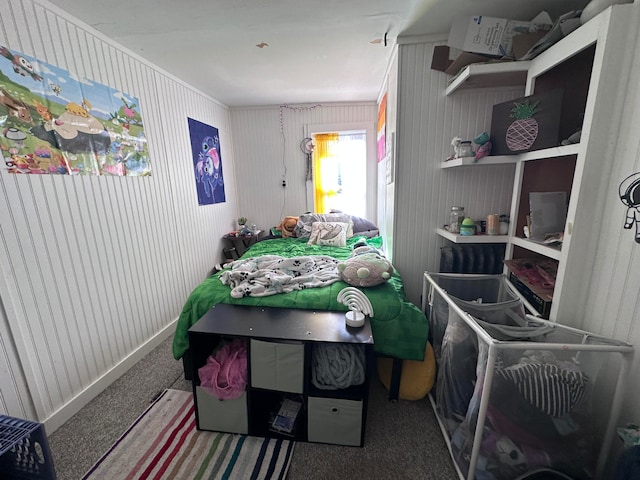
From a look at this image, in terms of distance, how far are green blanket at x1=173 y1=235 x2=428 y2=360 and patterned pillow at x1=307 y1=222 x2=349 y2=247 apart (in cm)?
113

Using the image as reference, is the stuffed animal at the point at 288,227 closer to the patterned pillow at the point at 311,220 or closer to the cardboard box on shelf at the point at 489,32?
the patterned pillow at the point at 311,220

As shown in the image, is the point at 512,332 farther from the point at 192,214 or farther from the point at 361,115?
the point at 361,115

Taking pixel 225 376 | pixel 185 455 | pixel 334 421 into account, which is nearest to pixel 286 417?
pixel 334 421

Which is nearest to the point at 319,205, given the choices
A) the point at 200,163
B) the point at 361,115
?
the point at 361,115

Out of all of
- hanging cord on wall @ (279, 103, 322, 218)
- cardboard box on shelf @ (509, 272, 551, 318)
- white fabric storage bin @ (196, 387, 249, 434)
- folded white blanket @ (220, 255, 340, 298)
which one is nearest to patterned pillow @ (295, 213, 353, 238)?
hanging cord on wall @ (279, 103, 322, 218)

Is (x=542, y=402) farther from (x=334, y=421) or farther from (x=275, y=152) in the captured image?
(x=275, y=152)

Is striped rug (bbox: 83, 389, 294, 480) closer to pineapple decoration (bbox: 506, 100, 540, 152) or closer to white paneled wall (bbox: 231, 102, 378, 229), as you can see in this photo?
pineapple decoration (bbox: 506, 100, 540, 152)

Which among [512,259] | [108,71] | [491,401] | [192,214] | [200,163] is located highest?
[108,71]

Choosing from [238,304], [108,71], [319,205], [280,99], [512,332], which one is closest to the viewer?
[512,332]

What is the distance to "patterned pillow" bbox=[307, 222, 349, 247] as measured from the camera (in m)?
2.94

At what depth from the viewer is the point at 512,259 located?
65.0 inches

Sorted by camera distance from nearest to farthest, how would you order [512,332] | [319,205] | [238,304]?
[512,332] → [238,304] → [319,205]

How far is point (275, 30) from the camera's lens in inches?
69.9

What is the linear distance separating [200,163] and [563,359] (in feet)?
10.7
